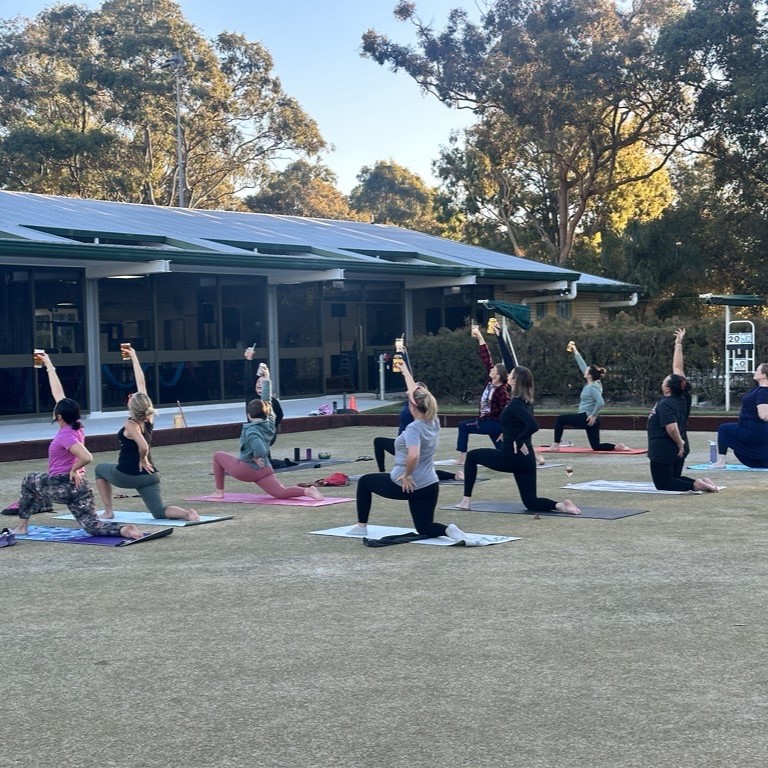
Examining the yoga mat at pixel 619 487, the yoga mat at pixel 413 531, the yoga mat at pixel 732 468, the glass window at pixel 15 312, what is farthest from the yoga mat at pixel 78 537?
the glass window at pixel 15 312

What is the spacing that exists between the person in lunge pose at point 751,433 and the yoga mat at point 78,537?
7385mm

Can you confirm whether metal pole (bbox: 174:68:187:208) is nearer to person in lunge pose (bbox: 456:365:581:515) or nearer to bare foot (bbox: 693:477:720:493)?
bare foot (bbox: 693:477:720:493)

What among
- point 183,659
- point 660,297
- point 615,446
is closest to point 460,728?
point 183,659

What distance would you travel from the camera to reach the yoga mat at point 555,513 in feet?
36.7

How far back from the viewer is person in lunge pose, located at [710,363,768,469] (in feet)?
46.8

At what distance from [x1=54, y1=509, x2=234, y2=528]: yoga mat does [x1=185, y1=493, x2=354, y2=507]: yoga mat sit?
3.33 ft

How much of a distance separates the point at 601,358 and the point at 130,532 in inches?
671

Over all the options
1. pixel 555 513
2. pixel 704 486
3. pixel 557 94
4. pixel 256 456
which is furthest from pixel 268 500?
pixel 557 94

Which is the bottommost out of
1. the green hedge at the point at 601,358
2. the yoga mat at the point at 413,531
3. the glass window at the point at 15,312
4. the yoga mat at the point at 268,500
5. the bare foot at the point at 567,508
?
the yoga mat at the point at 413,531

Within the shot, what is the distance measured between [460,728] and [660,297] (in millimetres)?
40067

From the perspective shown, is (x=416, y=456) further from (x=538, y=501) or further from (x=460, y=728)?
(x=460, y=728)

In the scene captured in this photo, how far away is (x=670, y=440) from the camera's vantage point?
41.3 ft

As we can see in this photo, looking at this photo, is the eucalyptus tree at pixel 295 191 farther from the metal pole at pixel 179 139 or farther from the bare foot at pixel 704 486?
the bare foot at pixel 704 486

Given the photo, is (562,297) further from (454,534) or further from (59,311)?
(454,534)
